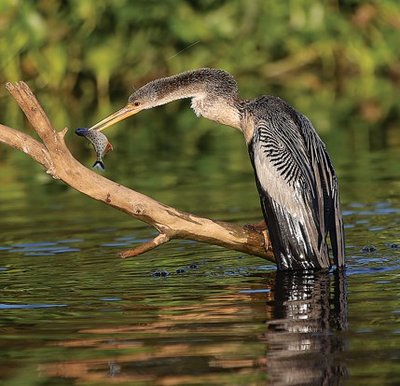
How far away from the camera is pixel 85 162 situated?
53.3ft

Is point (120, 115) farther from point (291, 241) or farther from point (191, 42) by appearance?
point (191, 42)

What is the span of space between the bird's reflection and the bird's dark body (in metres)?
0.16

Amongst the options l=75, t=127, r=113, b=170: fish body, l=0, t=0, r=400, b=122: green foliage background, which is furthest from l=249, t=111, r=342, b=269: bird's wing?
l=0, t=0, r=400, b=122: green foliage background

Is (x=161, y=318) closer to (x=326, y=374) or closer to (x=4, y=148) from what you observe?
(x=326, y=374)

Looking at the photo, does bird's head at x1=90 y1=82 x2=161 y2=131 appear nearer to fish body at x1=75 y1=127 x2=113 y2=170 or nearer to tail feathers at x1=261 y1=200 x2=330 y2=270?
fish body at x1=75 y1=127 x2=113 y2=170

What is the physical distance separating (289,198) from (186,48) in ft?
52.0

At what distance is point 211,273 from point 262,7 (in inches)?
708

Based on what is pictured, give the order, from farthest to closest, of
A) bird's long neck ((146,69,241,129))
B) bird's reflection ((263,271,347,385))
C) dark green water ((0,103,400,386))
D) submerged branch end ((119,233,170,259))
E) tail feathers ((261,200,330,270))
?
bird's long neck ((146,69,241,129)) < tail feathers ((261,200,330,270)) < submerged branch end ((119,233,170,259)) < dark green water ((0,103,400,386)) < bird's reflection ((263,271,347,385))

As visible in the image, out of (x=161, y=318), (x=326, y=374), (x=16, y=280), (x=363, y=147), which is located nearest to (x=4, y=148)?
(x=363, y=147)

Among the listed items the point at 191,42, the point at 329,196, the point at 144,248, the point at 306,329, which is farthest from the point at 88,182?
the point at 191,42

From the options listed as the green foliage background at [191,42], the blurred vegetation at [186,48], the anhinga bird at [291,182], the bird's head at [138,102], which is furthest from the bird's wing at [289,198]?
the green foliage background at [191,42]

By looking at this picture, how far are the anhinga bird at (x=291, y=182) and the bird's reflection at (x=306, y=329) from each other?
0.64ft

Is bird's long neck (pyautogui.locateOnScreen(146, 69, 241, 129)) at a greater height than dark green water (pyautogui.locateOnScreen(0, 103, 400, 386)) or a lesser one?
greater

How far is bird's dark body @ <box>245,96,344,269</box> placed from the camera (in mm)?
8766
